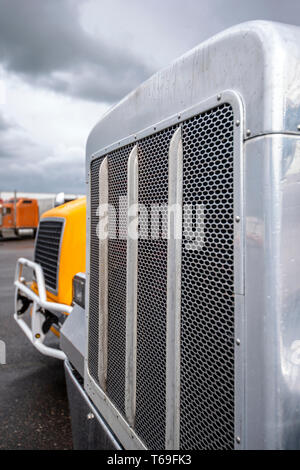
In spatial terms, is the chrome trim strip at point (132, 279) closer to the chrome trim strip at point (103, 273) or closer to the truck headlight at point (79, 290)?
the chrome trim strip at point (103, 273)

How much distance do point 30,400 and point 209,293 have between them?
2788 millimetres

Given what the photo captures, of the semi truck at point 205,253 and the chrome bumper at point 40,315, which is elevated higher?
the semi truck at point 205,253

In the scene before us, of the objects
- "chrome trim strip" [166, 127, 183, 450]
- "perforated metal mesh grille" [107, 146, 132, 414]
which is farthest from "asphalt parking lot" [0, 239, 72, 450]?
"chrome trim strip" [166, 127, 183, 450]

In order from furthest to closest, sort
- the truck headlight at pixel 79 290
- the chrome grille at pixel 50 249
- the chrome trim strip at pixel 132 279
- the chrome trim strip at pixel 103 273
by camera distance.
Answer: the chrome grille at pixel 50 249 < the truck headlight at pixel 79 290 < the chrome trim strip at pixel 103 273 < the chrome trim strip at pixel 132 279

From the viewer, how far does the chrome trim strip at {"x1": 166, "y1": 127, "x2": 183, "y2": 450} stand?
1.20 m

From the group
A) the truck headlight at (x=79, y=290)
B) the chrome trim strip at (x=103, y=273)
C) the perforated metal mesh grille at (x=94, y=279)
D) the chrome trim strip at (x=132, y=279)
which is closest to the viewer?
the chrome trim strip at (x=132, y=279)

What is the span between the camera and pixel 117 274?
160cm

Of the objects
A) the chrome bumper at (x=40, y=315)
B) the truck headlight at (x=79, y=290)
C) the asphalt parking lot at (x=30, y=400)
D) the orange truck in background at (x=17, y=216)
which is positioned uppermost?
the orange truck in background at (x=17, y=216)

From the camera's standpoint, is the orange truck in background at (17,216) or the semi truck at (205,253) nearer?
the semi truck at (205,253)

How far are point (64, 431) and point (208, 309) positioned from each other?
2280 millimetres

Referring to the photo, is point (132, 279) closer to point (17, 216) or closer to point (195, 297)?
point (195, 297)

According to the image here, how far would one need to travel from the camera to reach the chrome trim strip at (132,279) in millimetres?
1427

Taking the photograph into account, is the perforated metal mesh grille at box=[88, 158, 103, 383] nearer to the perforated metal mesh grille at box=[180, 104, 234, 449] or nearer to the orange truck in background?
the perforated metal mesh grille at box=[180, 104, 234, 449]

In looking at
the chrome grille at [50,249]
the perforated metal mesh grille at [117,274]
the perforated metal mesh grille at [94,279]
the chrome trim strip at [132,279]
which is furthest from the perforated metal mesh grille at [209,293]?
the chrome grille at [50,249]
